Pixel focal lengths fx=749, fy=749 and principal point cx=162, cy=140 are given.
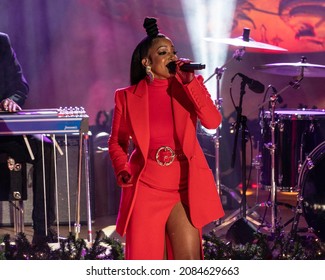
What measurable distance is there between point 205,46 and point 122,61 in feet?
2.93

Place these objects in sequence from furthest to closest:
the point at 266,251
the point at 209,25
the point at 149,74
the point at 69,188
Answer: the point at 209,25, the point at 69,188, the point at 266,251, the point at 149,74

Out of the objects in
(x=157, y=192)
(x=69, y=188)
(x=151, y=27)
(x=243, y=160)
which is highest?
(x=151, y=27)

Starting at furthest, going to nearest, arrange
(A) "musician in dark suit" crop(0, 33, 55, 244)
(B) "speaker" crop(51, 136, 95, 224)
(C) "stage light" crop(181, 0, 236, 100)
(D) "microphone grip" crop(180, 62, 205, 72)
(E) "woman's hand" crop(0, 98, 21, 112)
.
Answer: (C) "stage light" crop(181, 0, 236, 100)
(B) "speaker" crop(51, 136, 95, 224)
(A) "musician in dark suit" crop(0, 33, 55, 244)
(E) "woman's hand" crop(0, 98, 21, 112)
(D) "microphone grip" crop(180, 62, 205, 72)

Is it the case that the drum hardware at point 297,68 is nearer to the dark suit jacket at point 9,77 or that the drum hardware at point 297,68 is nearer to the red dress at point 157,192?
the dark suit jacket at point 9,77

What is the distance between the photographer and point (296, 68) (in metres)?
6.50

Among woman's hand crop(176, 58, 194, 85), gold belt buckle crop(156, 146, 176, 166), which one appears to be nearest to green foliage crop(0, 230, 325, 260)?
gold belt buckle crop(156, 146, 176, 166)

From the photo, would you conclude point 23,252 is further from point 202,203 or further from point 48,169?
point 202,203

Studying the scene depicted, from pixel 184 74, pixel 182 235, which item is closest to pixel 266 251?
pixel 182 235

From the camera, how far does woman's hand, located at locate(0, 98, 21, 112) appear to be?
5.77 m

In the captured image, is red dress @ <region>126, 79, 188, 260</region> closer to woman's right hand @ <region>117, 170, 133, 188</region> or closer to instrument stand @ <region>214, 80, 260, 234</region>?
woman's right hand @ <region>117, 170, 133, 188</region>

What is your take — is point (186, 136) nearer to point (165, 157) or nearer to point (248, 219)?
point (165, 157)

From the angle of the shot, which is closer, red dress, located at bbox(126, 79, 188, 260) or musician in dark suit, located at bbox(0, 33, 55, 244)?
red dress, located at bbox(126, 79, 188, 260)

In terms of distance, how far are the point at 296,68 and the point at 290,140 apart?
0.63 meters

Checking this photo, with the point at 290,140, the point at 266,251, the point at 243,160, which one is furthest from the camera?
the point at 290,140
